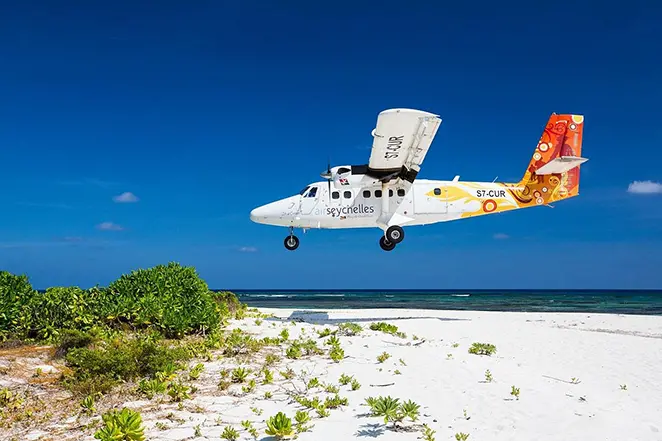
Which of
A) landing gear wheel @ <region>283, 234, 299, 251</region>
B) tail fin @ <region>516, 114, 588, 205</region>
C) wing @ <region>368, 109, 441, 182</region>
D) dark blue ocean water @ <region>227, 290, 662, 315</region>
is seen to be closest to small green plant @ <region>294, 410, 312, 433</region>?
wing @ <region>368, 109, 441, 182</region>

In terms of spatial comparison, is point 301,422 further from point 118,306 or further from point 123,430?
point 118,306

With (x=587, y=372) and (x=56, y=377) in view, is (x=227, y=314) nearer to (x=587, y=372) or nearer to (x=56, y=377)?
(x=56, y=377)

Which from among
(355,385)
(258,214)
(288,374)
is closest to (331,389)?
(355,385)

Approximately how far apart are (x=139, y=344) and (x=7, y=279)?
3.70 meters

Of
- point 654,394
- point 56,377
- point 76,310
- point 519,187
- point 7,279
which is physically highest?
point 519,187

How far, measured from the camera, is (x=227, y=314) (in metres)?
14.5

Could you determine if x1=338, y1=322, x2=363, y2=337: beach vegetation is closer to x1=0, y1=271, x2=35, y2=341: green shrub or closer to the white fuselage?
the white fuselage

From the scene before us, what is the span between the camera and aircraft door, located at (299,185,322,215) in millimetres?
18859

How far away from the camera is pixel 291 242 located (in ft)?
64.6

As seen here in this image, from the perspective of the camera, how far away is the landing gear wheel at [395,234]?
746 inches

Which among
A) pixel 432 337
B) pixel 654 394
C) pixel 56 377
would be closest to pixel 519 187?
pixel 432 337

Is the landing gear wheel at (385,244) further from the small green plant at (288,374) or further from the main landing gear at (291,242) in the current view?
the small green plant at (288,374)

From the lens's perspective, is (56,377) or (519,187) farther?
(519,187)

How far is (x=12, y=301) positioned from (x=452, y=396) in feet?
28.5
